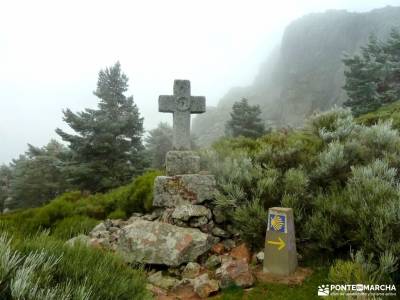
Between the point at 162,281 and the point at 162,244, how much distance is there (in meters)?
0.62

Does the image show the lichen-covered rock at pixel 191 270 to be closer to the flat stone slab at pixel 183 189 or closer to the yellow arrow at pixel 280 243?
the yellow arrow at pixel 280 243

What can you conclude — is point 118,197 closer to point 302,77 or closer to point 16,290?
point 16,290

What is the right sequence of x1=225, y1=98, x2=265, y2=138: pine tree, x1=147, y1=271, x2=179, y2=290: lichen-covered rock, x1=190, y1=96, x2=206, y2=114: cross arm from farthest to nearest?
x1=225, y1=98, x2=265, y2=138: pine tree
x1=190, y1=96, x2=206, y2=114: cross arm
x1=147, y1=271, x2=179, y2=290: lichen-covered rock

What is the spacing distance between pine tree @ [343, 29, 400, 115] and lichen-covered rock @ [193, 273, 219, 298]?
22992 mm

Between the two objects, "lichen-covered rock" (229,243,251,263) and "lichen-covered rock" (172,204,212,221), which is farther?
"lichen-covered rock" (172,204,212,221)

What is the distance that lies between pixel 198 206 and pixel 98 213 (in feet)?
11.9

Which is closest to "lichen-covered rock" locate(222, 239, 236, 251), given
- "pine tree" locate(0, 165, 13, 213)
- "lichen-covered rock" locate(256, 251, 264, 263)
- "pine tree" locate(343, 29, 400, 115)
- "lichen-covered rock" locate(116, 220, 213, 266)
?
"lichen-covered rock" locate(116, 220, 213, 266)

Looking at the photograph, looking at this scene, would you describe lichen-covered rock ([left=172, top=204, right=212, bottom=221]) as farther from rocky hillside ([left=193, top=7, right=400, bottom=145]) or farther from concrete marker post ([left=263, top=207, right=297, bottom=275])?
rocky hillside ([left=193, top=7, right=400, bottom=145])

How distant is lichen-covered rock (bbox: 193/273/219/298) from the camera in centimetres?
416

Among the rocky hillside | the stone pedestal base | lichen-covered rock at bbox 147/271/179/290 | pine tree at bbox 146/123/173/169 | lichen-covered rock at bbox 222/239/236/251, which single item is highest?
the rocky hillside

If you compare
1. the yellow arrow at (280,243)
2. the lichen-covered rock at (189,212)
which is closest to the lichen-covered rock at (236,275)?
the yellow arrow at (280,243)

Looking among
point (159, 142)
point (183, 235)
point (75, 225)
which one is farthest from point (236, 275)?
point (159, 142)

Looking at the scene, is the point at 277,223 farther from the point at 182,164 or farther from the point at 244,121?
the point at 244,121

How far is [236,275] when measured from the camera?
14.1 feet
